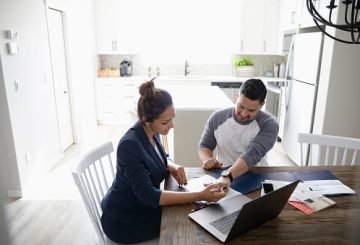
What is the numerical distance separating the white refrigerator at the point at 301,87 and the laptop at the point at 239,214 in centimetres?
232

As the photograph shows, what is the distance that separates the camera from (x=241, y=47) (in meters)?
5.25

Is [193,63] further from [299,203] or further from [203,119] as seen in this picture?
[299,203]

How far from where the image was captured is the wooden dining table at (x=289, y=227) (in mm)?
987

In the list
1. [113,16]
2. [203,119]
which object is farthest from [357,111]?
[113,16]

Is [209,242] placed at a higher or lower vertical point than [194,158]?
higher

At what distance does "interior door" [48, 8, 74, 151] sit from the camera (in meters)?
3.68

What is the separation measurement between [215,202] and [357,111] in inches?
95.3

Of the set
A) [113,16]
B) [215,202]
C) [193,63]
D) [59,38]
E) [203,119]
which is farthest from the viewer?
[193,63]

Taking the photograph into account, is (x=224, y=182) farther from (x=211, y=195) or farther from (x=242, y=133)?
(x=242, y=133)

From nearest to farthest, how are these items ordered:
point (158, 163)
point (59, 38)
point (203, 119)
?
point (158, 163)
point (203, 119)
point (59, 38)

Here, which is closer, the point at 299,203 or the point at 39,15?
the point at 299,203

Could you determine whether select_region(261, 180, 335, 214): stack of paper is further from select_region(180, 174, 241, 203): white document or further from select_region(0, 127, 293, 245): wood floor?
→ select_region(0, 127, 293, 245): wood floor

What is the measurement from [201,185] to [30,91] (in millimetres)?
2443

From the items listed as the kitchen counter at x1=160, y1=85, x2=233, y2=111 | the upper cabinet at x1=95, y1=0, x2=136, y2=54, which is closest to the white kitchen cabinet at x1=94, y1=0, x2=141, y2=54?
the upper cabinet at x1=95, y1=0, x2=136, y2=54
